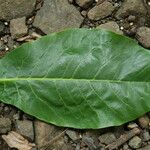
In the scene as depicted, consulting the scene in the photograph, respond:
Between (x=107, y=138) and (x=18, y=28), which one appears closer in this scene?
(x=107, y=138)

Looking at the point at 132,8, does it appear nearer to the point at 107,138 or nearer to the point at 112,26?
the point at 112,26

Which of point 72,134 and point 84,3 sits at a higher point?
point 84,3

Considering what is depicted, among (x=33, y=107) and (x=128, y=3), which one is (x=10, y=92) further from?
(x=128, y=3)

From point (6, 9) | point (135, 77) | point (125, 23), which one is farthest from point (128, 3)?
point (6, 9)

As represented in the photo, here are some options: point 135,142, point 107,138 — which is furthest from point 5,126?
point 135,142

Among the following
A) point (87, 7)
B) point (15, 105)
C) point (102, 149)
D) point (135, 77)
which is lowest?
point (102, 149)

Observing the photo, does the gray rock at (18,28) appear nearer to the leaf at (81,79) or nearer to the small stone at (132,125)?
the leaf at (81,79)

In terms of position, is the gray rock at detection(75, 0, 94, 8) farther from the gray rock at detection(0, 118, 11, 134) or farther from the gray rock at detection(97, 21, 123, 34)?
the gray rock at detection(0, 118, 11, 134)
